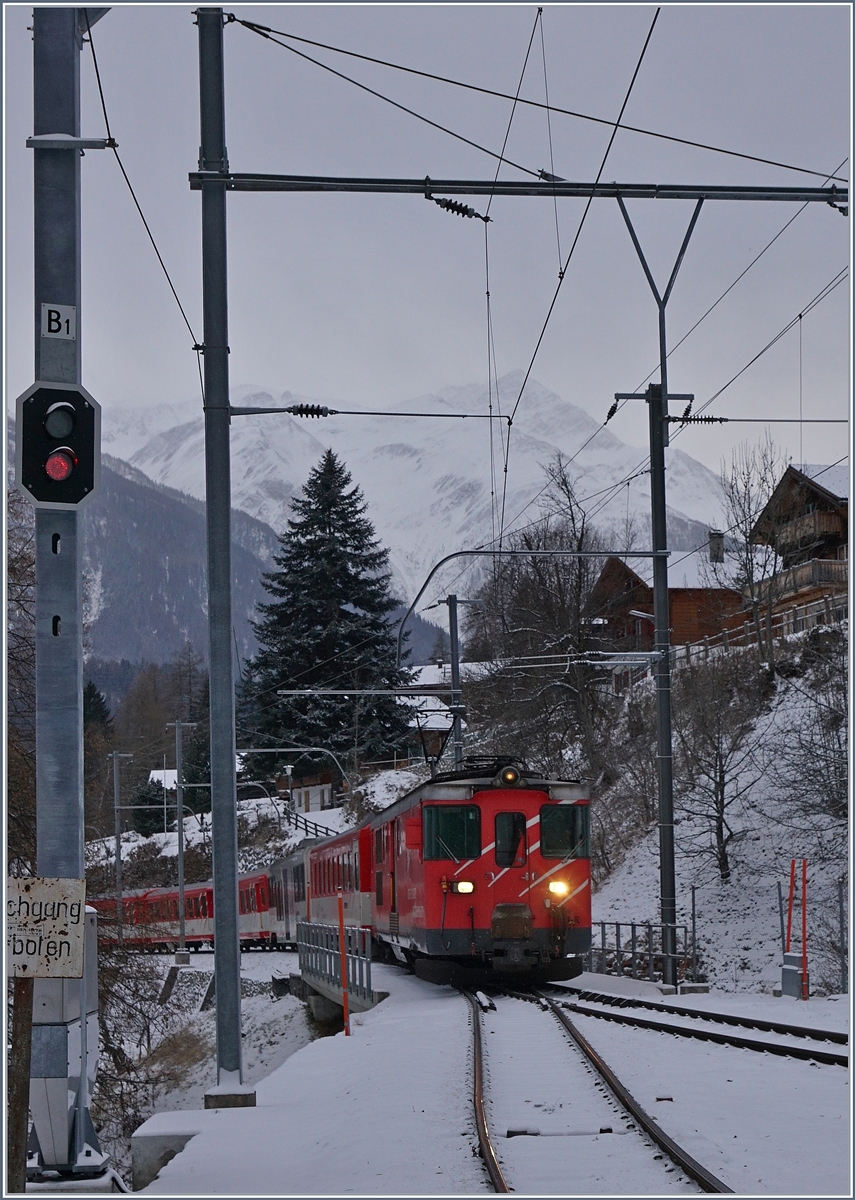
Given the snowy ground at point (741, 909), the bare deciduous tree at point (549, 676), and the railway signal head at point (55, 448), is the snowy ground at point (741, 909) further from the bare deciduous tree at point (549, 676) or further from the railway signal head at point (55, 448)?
the railway signal head at point (55, 448)

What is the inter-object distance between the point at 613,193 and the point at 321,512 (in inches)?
2530

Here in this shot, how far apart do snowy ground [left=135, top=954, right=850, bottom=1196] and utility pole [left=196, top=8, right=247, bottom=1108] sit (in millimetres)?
746

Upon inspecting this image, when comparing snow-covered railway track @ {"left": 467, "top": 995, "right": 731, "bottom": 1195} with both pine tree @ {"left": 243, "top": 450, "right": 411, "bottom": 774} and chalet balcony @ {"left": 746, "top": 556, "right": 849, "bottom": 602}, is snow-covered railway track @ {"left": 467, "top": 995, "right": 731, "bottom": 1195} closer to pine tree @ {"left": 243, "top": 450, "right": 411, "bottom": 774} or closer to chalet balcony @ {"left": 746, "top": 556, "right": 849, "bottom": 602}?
→ chalet balcony @ {"left": 746, "top": 556, "right": 849, "bottom": 602}

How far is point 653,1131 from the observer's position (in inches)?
333

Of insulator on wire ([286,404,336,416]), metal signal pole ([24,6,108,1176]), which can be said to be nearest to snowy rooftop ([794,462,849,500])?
insulator on wire ([286,404,336,416])

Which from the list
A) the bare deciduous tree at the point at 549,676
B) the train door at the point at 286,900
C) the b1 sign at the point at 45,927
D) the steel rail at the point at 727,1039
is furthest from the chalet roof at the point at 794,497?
the b1 sign at the point at 45,927

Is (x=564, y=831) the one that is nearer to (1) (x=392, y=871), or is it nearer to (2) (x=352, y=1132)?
(1) (x=392, y=871)

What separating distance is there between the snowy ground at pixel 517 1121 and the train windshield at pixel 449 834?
14.8 ft

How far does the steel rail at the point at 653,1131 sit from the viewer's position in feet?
23.7

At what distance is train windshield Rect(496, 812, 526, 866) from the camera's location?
1983 cm

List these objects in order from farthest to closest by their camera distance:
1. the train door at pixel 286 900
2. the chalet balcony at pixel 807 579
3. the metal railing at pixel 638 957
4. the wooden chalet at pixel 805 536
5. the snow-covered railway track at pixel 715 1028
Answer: the chalet balcony at pixel 807 579, the wooden chalet at pixel 805 536, the train door at pixel 286 900, the metal railing at pixel 638 957, the snow-covered railway track at pixel 715 1028

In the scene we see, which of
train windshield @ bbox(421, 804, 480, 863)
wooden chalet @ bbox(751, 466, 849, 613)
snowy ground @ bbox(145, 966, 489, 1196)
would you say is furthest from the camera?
wooden chalet @ bbox(751, 466, 849, 613)

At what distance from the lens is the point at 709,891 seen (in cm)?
3397

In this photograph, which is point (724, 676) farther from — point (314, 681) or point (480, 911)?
point (314, 681)
